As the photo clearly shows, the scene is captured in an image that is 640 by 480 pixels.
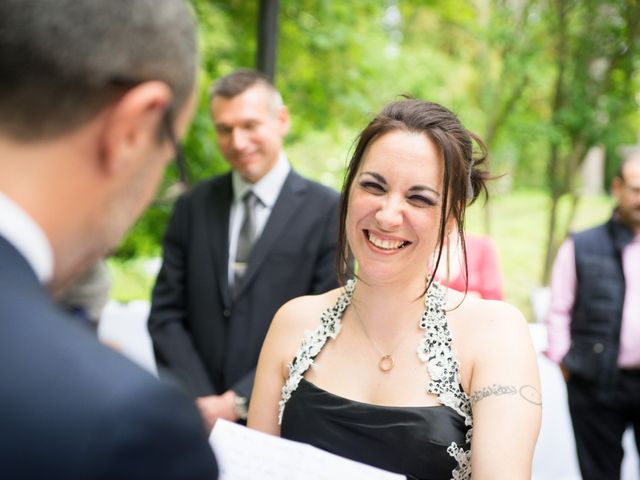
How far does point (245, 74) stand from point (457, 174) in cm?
132

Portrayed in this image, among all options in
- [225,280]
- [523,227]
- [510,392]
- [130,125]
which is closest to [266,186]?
→ [225,280]

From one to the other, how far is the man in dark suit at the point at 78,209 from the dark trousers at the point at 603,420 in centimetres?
318

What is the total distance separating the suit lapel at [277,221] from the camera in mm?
2637

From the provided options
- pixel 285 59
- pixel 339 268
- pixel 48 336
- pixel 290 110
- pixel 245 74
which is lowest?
pixel 48 336

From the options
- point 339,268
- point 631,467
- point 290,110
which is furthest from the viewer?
point 290,110

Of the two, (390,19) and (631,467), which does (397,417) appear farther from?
(390,19)

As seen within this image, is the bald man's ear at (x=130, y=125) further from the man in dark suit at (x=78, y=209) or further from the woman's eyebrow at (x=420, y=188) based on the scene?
the woman's eyebrow at (x=420, y=188)

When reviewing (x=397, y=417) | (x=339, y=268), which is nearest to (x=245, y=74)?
(x=339, y=268)

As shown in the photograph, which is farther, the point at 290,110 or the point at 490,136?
the point at 490,136

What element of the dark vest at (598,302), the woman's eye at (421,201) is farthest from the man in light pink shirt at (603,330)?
the woman's eye at (421,201)

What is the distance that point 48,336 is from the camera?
0.65 m

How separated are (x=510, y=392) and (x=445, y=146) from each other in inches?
25.8

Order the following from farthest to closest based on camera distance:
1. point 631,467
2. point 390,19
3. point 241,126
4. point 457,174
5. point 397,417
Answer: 1. point 390,19
2. point 631,467
3. point 241,126
4. point 457,174
5. point 397,417

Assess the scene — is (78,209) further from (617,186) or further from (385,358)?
(617,186)
